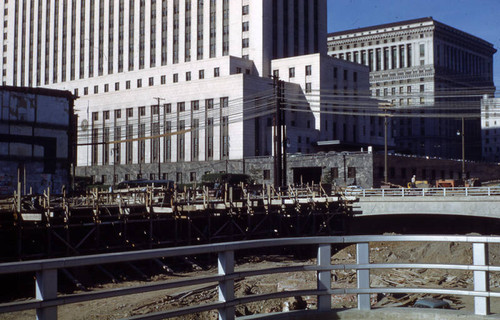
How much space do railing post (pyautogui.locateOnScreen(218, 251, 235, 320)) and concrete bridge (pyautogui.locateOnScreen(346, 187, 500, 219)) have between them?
4045 centimetres

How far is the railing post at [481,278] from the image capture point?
6844mm

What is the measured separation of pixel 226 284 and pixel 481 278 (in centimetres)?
300

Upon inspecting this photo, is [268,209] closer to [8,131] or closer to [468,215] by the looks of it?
[468,215]

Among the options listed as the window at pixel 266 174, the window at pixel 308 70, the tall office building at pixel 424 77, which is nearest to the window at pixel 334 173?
the window at pixel 266 174

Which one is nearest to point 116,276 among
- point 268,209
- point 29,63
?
point 268,209

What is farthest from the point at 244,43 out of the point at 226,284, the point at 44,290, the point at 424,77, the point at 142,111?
the point at 44,290

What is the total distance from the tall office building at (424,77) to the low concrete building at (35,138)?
107174mm

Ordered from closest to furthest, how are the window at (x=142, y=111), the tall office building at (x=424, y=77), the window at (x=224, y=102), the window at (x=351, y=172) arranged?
the window at (x=351, y=172) → the window at (x=224, y=102) → the window at (x=142, y=111) → the tall office building at (x=424, y=77)

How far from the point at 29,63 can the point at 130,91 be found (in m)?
44.0

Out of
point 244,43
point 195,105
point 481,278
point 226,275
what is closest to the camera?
point 226,275

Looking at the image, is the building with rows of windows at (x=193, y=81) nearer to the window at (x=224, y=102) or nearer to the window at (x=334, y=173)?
the window at (x=224, y=102)

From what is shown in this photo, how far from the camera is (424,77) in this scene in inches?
6048

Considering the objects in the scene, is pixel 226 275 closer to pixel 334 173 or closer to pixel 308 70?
pixel 334 173

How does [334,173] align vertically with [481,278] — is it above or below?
above
